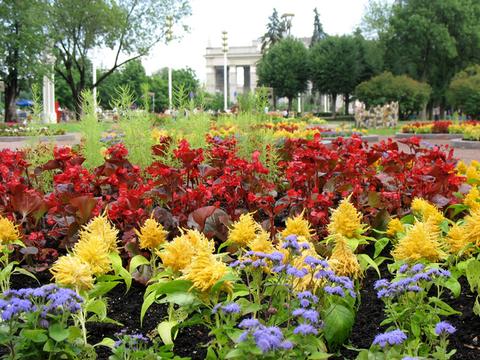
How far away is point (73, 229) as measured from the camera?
3652mm

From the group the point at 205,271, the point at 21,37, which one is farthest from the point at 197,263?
the point at 21,37

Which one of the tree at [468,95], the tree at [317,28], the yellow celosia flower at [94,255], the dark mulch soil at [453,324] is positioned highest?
the tree at [317,28]

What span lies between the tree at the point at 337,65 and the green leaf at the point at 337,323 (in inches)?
1822

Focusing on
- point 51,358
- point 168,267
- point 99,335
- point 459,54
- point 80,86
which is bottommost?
point 99,335

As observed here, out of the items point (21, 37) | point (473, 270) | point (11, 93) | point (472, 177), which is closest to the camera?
point (473, 270)

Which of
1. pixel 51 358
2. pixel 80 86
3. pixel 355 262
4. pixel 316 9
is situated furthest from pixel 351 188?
pixel 316 9

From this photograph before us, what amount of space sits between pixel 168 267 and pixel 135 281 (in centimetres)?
74

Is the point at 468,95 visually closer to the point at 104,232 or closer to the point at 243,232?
the point at 243,232

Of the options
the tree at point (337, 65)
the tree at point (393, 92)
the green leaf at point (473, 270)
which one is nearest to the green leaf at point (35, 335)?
the green leaf at point (473, 270)

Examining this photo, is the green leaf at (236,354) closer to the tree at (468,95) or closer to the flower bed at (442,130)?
the flower bed at (442,130)

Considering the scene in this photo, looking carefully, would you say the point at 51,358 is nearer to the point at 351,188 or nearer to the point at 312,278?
the point at 312,278

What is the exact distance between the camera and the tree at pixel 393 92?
34875mm

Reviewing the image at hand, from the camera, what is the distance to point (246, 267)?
2.31 m

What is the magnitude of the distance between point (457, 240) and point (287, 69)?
52371 millimetres
